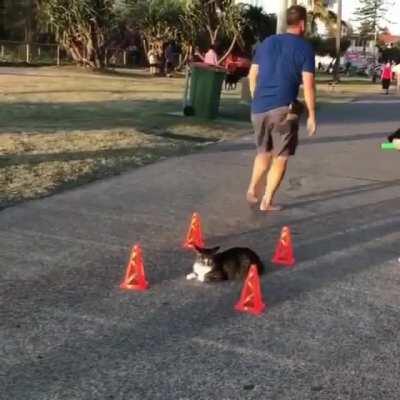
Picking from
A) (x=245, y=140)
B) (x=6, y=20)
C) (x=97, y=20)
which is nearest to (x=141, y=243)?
(x=245, y=140)

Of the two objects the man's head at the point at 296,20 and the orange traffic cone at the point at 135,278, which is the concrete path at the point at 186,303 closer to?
the orange traffic cone at the point at 135,278

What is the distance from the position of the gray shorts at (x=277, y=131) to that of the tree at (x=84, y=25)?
26.6 metres

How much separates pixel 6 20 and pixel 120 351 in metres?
44.2

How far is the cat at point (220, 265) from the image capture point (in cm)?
500

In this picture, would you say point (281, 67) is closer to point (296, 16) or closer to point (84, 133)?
point (296, 16)

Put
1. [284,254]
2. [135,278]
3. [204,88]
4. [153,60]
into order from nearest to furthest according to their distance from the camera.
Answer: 1. [135,278]
2. [284,254]
3. [204,88]
4. [153,60]

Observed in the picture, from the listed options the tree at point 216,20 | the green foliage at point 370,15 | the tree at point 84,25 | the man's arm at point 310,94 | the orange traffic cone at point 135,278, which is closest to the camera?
the orange traffic cone at point 135,278

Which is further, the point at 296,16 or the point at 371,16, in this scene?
the point at 371,16

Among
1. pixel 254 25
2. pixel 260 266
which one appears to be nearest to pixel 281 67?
pixel 260 266

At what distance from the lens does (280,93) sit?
7102 mm

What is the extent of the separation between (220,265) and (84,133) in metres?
7.23

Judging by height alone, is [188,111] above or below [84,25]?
below

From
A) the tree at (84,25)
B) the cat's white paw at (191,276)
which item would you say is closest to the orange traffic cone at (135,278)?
the cat's white paw at (191,276)

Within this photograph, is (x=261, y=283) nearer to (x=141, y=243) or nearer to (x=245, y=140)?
(x=141, y=243)
